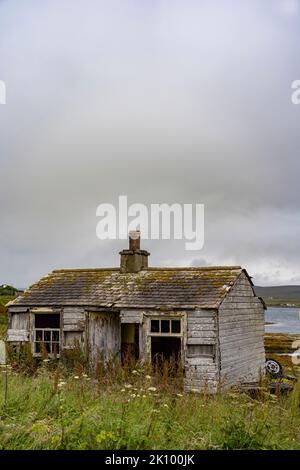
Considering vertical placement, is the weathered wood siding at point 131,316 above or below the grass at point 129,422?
above

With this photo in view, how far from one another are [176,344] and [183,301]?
4432mm

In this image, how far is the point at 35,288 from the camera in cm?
1786

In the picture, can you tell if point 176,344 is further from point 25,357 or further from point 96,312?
point 25,357

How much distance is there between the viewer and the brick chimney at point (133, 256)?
1750cm

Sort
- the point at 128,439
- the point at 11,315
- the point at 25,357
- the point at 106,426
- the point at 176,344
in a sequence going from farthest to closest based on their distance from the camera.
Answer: the point at 176,344
the point at 11,315
the point at 25,357
the point at 106,426
the point at 128,439

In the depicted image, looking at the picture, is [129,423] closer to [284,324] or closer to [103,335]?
[103,335]

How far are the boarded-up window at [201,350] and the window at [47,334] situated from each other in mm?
4171

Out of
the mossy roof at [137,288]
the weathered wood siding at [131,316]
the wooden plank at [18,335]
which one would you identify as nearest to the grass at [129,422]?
the mossy roof at [137,288]

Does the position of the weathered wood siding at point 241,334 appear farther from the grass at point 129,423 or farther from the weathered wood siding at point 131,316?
the grass at point 129,423

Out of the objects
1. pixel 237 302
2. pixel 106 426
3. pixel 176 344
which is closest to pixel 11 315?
pixel 176 344

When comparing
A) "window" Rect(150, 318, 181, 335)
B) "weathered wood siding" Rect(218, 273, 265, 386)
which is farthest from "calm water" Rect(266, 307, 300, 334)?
"window" Rect(150, 318, 181, 335)

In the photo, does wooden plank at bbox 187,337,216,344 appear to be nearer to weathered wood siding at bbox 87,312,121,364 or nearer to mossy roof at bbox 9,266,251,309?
mossy roof at bbox 9,266,251,309

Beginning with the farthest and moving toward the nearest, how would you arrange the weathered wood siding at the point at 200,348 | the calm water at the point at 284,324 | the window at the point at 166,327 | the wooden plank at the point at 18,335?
the calm water at the point at 284,324 → the wooden plank at the point at 18,335 → the window at the point at 166,327 → the weathered wood siding at the point at 200,348

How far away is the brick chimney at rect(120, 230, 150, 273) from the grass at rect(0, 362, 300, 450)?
1059 centimetres
